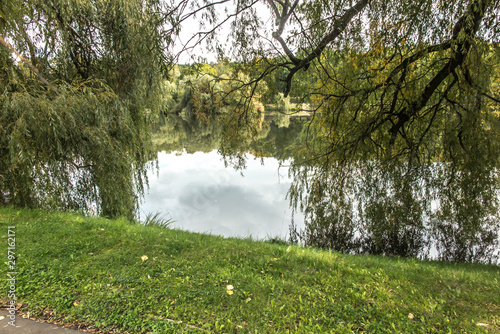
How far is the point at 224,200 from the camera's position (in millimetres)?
9406

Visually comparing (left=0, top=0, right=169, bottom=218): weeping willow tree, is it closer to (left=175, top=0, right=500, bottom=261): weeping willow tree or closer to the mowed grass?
the mowed grass

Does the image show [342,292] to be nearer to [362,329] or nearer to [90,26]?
[362,329]

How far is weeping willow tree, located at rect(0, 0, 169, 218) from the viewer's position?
4.38 m

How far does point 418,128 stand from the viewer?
18.0ft

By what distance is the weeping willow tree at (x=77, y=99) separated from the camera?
4379mm

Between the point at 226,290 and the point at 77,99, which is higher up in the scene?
the point at 77,99

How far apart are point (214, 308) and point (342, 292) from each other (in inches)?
47.1

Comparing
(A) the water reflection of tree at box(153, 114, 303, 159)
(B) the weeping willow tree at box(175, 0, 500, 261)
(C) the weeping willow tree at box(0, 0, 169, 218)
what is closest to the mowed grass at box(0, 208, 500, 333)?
(C) the weeping willow tree at box(0, 0, 169, 218)

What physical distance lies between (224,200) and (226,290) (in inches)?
264

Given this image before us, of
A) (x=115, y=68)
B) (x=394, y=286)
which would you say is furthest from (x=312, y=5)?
(x=394, y=286)

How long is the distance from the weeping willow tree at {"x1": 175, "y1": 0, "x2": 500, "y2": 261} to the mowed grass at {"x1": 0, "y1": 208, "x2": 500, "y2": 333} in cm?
234

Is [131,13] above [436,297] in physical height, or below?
above

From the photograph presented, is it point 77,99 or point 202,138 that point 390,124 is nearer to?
point 77,99

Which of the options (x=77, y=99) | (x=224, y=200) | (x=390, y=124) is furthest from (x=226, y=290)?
(x=224, y=200)
